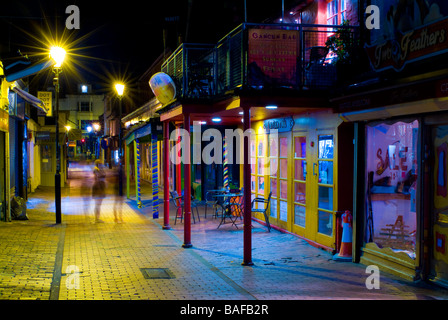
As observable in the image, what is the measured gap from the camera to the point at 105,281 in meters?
7.16

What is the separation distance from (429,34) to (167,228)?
853 centimetres

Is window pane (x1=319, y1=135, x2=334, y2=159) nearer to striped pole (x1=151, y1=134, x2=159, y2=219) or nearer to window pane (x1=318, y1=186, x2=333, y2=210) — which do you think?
window pane (x1=318, y1=186, x2=333, y2=210)

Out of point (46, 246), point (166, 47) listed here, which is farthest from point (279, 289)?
point (166, 47)

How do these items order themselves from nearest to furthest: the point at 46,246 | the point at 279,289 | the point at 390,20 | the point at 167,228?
1. the point at 279,289
2. the point at 390,20
3. the point at 46,246
4. the point at 167,228

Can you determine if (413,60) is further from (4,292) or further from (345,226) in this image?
(4,292)

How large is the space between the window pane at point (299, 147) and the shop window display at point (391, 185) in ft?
8.37

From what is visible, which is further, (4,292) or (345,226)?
(345,226)

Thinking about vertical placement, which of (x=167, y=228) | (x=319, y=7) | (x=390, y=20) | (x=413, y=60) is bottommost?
(x=167, y=228)

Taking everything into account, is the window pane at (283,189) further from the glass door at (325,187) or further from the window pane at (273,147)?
the glass door at (325,187)

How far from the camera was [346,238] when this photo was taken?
8664 millimetres

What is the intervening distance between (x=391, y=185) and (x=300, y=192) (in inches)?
115

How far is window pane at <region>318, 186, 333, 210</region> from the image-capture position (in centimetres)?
945

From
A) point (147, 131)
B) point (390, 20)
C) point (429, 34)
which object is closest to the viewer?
point (429, 34)

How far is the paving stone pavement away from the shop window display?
34.0 inches
